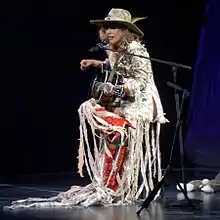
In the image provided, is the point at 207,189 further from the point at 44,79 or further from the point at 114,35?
the point at 44,79

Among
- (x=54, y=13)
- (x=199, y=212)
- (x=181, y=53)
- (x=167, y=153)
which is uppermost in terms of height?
(x=54, y=13)

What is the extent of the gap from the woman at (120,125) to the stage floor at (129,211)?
0.16m

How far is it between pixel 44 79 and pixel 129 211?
2157 millimetres

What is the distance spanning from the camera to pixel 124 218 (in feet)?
10.7

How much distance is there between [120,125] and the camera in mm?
3770

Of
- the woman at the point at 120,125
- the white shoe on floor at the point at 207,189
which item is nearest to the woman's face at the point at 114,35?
the woman at the point at 120,125

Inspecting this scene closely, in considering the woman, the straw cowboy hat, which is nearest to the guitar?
the woman

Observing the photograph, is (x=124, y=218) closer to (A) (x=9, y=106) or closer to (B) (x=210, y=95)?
(A) (x=9, y=106)

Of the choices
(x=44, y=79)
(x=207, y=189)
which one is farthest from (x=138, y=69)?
(x=44, y=79)

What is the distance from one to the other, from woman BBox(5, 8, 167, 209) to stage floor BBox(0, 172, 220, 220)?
0.16 metres

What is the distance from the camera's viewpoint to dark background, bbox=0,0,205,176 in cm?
530

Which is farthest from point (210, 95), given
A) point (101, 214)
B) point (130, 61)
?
point (101, 214)

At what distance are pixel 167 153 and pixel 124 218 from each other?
2807 mm

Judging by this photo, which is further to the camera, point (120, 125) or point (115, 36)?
point (115, 36)
